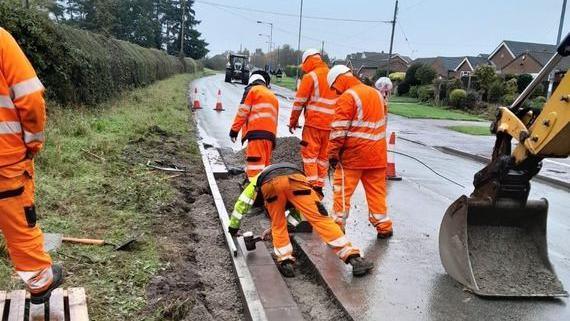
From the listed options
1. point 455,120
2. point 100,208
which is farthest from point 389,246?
point 455,120

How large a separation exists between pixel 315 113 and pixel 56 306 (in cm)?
424

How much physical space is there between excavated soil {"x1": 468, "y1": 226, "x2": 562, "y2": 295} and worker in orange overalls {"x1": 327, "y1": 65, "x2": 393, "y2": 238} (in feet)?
4.08

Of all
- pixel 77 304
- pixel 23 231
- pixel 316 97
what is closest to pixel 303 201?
pixel 77 304

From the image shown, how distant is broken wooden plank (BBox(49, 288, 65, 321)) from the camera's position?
3378 millimetres

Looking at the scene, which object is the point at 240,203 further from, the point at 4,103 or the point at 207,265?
the point at 4,103

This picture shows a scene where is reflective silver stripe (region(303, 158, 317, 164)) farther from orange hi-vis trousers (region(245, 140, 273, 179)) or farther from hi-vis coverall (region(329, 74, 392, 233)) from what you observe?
hi-vis coverall (region(329, 74, 392, 233))

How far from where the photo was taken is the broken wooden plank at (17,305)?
10.8 feet

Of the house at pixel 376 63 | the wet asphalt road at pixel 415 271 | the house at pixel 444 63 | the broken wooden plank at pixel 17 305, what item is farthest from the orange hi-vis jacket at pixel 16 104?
the house at pixel 444 63

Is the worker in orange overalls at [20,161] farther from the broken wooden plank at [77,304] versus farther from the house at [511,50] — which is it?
the house at [511,50]

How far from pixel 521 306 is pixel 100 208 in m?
4.54

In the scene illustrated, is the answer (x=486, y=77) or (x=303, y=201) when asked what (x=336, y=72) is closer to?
(x=303, y=201)

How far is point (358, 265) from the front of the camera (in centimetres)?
453

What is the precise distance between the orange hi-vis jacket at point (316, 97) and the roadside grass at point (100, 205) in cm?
225

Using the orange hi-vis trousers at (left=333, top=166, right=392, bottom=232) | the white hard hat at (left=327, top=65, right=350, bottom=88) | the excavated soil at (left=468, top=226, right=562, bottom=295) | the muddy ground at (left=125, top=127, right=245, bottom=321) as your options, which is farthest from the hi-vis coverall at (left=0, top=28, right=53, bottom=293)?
the excavated soil at (left=468, top=226, right=562, bottom=295)
